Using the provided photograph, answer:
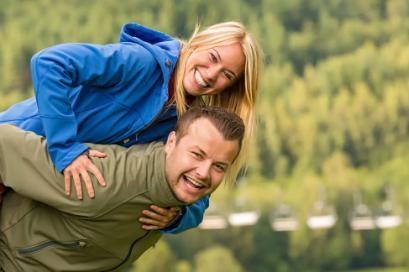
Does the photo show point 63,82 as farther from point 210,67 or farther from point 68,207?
point 210,67

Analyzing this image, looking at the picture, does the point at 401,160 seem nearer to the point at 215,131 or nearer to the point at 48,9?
the point at 48,9

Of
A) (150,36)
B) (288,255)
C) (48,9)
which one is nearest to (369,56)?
(288,255)

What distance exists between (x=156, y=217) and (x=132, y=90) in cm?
38

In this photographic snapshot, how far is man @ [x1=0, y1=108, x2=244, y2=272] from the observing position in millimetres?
2723

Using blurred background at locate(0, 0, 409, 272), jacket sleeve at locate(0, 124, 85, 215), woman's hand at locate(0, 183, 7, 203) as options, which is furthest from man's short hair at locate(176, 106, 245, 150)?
blurred background at locate(0, 0, 409, 272)

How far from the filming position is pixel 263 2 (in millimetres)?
16562

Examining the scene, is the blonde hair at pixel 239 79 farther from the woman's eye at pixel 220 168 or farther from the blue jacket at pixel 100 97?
the woman's eye at pixel 220 168

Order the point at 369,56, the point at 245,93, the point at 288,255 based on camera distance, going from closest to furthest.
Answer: the point at 245,93 < the point at 288,255 < the point at 369,56

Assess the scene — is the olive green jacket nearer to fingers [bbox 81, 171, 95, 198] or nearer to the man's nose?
fingers [bbox 81, 171, 95, 198]

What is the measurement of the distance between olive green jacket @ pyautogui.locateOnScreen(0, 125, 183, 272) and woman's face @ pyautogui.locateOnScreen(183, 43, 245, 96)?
0.27 m

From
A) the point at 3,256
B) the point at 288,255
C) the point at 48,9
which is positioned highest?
the point at 3,256

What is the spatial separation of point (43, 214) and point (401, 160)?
13684mm

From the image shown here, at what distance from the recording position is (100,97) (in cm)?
300

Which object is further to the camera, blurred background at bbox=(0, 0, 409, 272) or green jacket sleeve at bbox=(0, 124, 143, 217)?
blurred background at bbox=(0, 0, 409, 272)
